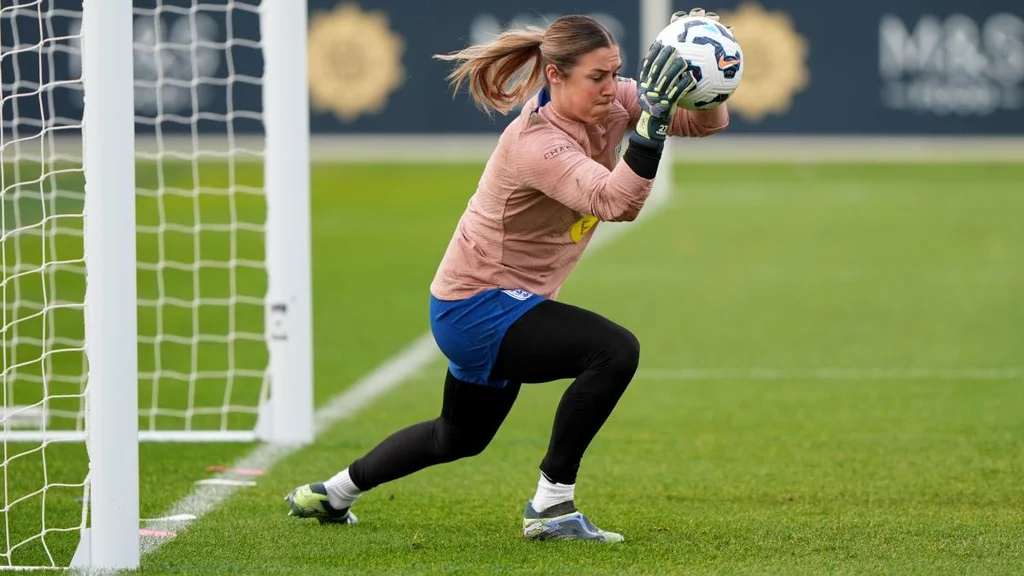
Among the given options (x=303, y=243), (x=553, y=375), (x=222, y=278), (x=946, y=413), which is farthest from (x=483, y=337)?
(x=222, y=278)

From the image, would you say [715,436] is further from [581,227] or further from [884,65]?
[884,65]

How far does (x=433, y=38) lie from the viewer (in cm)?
2712

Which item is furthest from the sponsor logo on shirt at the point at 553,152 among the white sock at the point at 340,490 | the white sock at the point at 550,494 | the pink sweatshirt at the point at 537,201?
the white sock at the point at 340,490

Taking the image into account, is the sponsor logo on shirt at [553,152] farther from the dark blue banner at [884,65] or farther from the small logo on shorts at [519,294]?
the dark blue banner at [884,65]

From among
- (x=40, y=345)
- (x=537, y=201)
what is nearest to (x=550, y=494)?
(x=537, y=201)

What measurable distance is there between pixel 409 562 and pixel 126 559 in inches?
33.2

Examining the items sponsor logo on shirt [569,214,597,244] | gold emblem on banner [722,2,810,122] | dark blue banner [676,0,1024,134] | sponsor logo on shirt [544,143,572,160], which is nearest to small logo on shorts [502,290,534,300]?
sponsor logo on shirt [569,214,597,244]

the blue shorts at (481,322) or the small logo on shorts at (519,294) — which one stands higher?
the small logo on shorts at (519,294)

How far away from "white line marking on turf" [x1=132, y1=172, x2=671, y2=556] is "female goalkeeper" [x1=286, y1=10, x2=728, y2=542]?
1.03 m

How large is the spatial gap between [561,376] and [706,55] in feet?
3.60

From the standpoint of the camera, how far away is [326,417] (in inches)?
302

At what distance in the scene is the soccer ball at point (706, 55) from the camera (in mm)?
4488

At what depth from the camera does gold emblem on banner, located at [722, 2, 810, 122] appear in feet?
86.9

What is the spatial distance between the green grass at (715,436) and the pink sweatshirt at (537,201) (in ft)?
2.87
